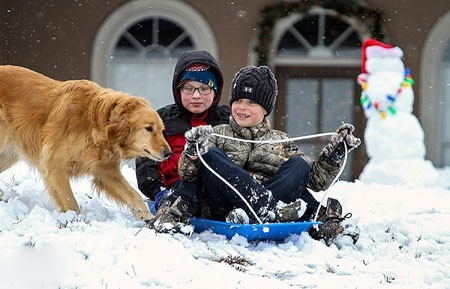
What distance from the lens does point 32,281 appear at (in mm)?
3500

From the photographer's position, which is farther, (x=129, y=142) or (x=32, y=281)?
(x=129, y=142)

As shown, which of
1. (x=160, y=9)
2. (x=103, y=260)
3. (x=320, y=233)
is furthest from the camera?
(x=160, y=9)

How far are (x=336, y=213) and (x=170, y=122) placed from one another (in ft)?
4.97

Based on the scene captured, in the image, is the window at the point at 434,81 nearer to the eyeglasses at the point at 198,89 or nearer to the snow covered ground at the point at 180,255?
the snow covered ground at the point at 180,255

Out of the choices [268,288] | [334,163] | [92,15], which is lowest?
[268,288]

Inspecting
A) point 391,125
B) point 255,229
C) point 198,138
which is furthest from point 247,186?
point 391,125

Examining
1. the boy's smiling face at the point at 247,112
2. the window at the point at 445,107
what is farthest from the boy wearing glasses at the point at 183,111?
the window at the point at 445,107

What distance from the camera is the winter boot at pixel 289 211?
4762 mm

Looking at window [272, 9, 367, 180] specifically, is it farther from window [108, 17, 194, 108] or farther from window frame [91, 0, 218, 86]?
window [108, 17, 194, 108]

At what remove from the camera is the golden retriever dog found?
202 inches

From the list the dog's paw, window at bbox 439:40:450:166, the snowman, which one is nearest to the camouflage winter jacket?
the dog's paw

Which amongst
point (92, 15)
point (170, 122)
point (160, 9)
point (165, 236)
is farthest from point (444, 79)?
point (165, 236)

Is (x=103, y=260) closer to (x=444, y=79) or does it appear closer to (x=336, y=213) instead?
(x=336, y=213)

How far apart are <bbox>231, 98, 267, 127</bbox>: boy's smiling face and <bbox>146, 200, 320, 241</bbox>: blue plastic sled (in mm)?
761
